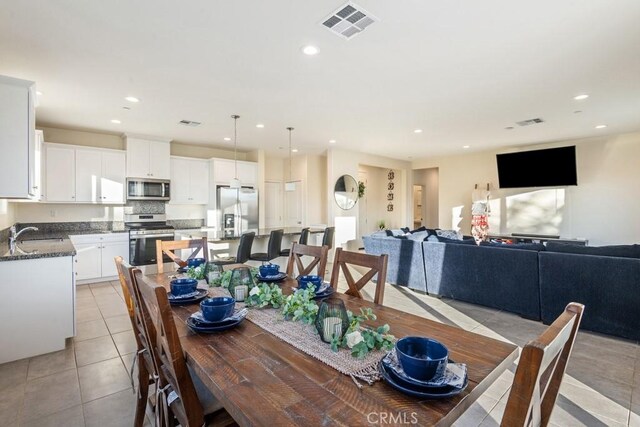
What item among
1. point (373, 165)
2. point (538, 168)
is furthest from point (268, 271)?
point (538, 168)

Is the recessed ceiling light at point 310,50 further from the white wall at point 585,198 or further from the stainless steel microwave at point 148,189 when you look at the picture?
the white wall at point 585,198

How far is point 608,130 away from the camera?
6008mm

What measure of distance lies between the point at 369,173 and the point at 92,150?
7444 mm

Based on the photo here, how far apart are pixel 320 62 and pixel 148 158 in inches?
173

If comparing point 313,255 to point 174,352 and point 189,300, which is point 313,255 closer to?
point 189,300

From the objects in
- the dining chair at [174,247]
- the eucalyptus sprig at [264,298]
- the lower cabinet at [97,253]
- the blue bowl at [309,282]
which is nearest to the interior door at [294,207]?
the lower cabinet at [97,253]

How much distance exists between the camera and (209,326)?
4.63ft

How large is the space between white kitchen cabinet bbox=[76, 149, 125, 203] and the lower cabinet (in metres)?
0.71

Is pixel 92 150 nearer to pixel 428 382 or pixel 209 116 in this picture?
pixel 209 116

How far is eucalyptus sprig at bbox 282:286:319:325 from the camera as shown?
143cm

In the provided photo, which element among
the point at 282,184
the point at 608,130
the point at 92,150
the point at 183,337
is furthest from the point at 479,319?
the point at 92,150

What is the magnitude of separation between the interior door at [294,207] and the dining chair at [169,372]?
640cm

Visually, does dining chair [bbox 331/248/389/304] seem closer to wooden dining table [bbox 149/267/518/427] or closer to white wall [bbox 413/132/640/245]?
wooden dining table [bbox 149/267/518/427]

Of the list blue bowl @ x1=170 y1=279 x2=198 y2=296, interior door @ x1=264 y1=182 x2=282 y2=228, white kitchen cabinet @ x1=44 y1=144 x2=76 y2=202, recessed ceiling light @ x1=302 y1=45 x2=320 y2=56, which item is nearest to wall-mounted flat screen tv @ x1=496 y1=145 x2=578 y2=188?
interior door @ x1=264 y1=182 x2=282 y2=228
